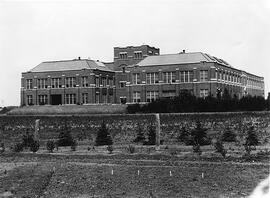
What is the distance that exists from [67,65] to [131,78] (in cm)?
1522

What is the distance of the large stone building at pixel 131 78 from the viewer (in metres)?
71.4

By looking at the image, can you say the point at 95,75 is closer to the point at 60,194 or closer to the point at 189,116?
the point at 189,116

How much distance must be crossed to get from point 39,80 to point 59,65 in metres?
4.87

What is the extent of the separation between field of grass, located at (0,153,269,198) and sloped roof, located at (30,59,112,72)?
172ft

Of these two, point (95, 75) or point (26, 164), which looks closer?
point (26, 164)

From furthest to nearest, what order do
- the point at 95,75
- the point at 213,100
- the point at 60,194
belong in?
1. the point at 95,75
2. the point at 213,100
3. the point at 60,194

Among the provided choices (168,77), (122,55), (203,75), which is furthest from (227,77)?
(122,55)

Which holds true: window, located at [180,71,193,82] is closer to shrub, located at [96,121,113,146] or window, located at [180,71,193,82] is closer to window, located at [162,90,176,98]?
window, located at [162,90,176,98]

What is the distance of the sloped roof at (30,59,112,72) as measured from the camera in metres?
82.8

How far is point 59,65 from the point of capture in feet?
278

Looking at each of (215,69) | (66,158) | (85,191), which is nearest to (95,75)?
(215,69)

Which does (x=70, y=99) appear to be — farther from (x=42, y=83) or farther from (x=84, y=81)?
(x=42, y=83)

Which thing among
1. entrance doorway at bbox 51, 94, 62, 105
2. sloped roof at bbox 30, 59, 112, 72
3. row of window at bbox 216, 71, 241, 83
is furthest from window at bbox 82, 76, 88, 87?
row of window at bbox 216, 71, 241, 83

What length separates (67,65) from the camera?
84.1 m
